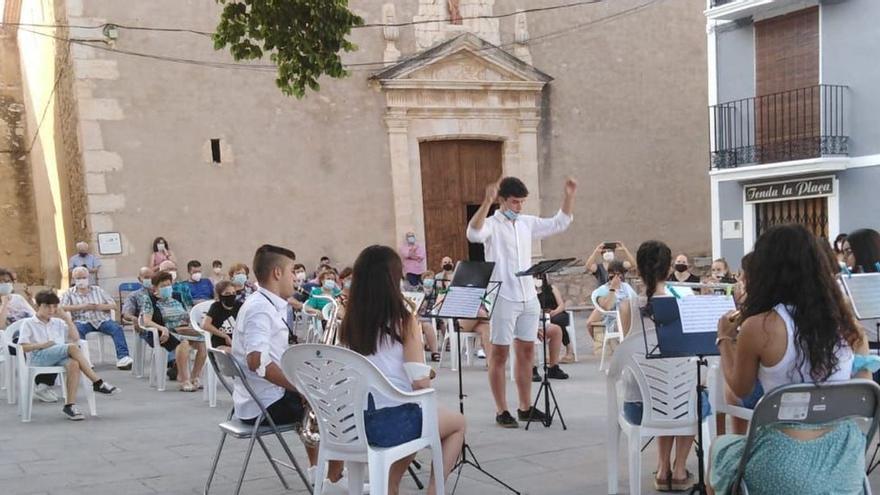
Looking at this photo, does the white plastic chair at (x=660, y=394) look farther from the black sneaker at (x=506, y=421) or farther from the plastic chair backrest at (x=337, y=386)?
the black sneaker at (x=506, y=421)

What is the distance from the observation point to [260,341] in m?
4.27

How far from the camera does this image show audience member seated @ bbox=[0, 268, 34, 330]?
867 cm

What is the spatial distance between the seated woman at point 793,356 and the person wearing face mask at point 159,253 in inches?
505

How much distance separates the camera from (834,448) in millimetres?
2777

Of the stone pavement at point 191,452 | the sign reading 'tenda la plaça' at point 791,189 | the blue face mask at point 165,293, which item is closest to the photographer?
the stone pavement at point 191,452

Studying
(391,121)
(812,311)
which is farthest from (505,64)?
(812,311)

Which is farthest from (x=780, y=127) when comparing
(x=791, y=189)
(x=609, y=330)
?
(x=609, y=330)

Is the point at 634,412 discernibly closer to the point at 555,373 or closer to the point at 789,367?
the point at 789,367

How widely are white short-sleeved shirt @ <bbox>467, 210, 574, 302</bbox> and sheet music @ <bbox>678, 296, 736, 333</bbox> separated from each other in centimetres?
231

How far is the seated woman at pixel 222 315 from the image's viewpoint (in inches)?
314

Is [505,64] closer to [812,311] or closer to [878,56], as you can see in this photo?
[878,56]

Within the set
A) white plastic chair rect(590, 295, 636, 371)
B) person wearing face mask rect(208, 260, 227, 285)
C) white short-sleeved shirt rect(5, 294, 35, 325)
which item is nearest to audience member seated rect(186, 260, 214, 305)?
person wearing face mask rect(208, 260, 227, 285)

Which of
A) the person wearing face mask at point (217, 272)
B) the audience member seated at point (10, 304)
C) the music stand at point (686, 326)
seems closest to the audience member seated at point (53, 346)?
the audience member seated at point (10, 304)

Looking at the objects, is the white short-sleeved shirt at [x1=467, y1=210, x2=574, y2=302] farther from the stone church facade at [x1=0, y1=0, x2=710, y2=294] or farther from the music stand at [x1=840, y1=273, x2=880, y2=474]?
the stone church facade at [x1=0, y1=0, x2=710, y2=294]
